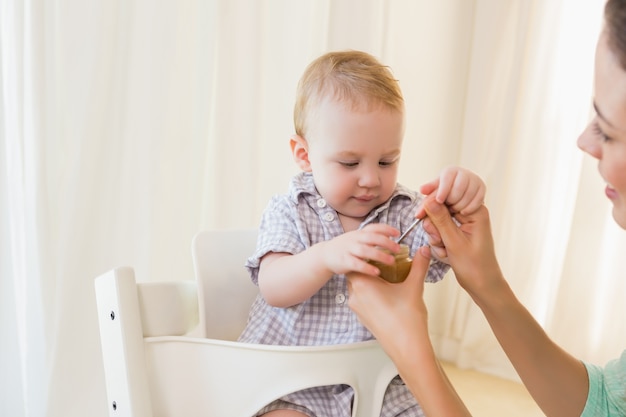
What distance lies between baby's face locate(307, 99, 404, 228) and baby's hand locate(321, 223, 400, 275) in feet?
0.68

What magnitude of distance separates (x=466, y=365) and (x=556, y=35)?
1.24 metres

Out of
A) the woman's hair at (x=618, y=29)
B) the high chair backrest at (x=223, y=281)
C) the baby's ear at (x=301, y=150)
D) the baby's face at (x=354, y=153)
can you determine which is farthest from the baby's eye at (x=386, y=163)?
the woman's hair at (x=618, y=29)

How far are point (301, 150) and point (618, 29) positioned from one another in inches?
21.9

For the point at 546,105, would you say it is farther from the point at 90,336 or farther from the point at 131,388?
the point at 131,388

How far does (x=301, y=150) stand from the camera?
3.93 ft

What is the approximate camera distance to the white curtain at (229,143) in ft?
4.70

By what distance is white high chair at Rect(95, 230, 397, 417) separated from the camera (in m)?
0.90

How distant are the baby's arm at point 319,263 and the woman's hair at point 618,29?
A: 341 mm

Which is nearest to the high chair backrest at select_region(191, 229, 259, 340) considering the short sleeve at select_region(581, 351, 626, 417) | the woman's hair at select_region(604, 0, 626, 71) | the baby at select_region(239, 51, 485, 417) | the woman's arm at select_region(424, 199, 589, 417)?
the baby at select_region(239, 51, 485, 417)

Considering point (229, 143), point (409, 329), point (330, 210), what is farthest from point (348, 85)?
point (229, 143)

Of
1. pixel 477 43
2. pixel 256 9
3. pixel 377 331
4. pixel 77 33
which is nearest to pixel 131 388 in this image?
pixel 377 331

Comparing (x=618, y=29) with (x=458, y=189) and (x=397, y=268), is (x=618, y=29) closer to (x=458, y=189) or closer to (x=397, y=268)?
(x=458, y=189)

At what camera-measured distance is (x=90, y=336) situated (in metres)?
1.55

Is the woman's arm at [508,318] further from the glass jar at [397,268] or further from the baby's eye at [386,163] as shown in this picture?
the baby's eye at [386,163]
